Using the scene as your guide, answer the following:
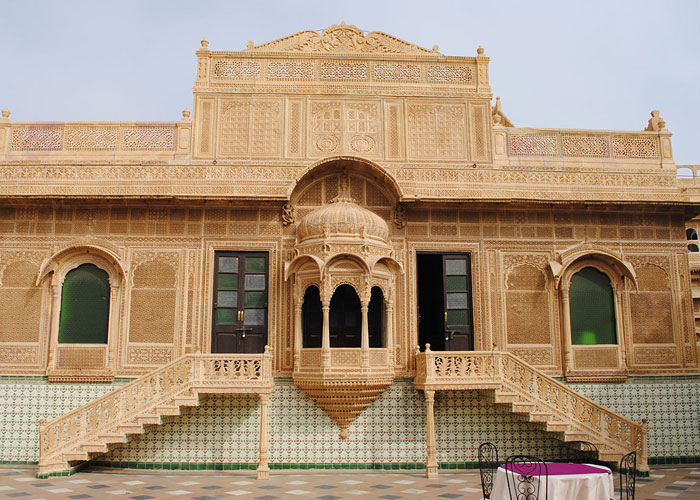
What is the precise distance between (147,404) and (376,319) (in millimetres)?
4456

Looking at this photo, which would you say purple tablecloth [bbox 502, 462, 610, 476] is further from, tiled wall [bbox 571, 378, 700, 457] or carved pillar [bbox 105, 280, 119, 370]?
carved pillar [bbox 105, 280, 119, 370]

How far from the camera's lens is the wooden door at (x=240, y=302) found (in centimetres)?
1201

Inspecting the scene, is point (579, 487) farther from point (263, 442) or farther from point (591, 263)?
point (591, 263)

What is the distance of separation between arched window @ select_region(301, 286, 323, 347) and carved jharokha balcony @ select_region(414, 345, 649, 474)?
6.68 ft

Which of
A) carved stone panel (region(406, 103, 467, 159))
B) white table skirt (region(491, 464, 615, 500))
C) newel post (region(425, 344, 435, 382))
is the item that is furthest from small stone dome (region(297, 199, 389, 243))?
white table skirt (region(491, 464, 615, 500))

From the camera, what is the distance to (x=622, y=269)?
12484 millimetres

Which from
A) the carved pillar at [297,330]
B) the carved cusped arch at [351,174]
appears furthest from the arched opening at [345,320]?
the carved cusped arch at [351,174]

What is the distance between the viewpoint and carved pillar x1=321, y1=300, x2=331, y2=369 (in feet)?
36.5

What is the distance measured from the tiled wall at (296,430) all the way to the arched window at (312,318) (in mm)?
899

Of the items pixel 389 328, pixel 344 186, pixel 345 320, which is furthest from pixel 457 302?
pixel 344 186

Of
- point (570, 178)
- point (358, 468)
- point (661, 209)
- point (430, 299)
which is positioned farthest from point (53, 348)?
point (661, 209)

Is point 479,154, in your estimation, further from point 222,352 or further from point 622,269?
point 222,352

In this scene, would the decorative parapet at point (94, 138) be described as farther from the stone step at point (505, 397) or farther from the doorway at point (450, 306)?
the stone step at point (505, 397)

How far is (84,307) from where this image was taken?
39.8ft
